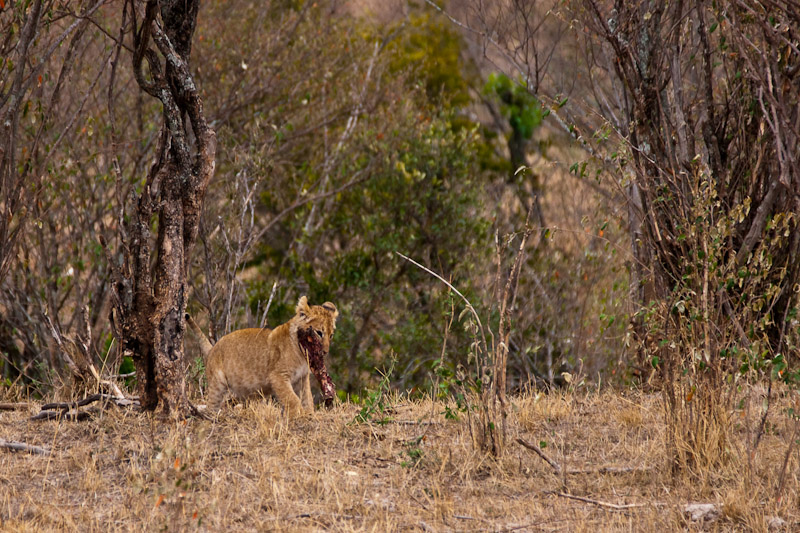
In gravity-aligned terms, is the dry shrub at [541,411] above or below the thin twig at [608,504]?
below

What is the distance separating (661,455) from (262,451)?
2.44 meters

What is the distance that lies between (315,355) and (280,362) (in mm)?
273

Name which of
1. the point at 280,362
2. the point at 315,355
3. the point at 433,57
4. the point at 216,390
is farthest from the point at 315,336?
the point at 433,57

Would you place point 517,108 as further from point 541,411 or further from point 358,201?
point 541,411

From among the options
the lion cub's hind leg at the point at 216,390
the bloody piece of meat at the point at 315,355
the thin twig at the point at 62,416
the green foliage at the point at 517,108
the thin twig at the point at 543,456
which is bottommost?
the thin twig at the point at 62,416

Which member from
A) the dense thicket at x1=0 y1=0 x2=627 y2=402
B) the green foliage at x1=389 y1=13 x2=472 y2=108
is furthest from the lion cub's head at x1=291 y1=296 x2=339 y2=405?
the green foliage at x1=389 y1=13 x2=472 y2=108

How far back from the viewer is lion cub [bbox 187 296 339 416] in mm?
6512

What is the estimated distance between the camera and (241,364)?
660cm

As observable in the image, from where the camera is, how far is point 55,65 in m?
11.0

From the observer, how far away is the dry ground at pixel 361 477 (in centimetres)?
428

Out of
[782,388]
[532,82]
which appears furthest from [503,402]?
[532,82]

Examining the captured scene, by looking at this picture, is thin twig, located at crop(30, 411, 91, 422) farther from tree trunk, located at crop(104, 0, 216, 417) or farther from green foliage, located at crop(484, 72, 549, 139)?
green foliage, located at crop(484, 72, 549, 139)

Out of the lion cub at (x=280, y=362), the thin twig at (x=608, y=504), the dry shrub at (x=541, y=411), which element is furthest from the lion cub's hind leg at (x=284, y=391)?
the thin twig at (x=608, y=504)

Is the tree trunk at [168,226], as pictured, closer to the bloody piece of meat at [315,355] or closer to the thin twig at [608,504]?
the bloody piece of meat at [315,355]
